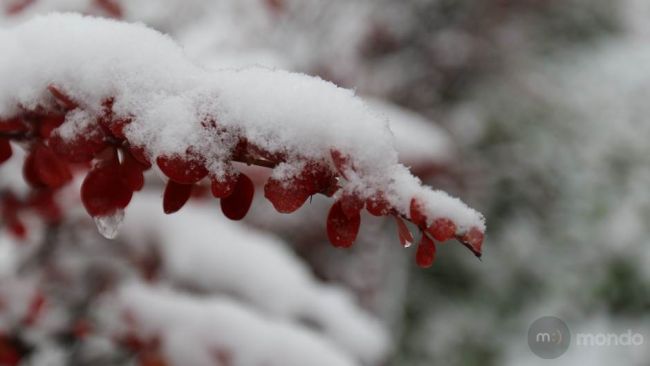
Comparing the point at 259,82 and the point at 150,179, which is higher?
the point at 150,179

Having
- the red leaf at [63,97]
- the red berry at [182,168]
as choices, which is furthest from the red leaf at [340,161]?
the red leaf at [63,97]

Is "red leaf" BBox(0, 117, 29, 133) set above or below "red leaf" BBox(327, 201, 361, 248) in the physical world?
below

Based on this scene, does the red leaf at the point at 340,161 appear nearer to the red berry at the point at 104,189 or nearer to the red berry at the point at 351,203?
the red berry at the point at 351,203

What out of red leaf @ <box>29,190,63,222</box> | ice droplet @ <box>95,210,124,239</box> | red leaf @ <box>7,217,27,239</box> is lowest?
ice droplet @ <box>95,210,124,239</box>

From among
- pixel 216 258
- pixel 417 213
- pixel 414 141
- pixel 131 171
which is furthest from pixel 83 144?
pixel 414 141

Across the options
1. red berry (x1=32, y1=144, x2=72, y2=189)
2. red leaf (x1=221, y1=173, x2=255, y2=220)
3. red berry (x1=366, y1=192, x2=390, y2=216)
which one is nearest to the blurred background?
red berry (x1=32, y1=144, x2=72, y2=189)

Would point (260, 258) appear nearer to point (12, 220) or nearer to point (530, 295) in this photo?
point (12, 220)

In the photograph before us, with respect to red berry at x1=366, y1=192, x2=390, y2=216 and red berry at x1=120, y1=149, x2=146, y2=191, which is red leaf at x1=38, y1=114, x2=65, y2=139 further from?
red berry at x1=366, y1=192, x2=390, y2=216

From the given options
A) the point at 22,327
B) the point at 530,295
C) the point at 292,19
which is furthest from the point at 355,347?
the point at 530,295
